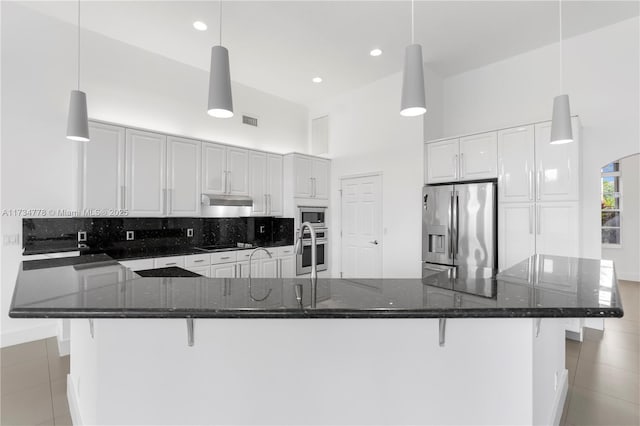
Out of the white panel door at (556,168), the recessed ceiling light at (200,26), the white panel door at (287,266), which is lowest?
the white panel door at (287,266)

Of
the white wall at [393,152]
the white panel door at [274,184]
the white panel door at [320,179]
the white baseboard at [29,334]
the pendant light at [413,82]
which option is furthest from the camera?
the white panel door at [320,179]

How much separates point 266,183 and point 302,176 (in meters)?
0.62

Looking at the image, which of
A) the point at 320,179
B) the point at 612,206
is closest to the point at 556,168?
the point at 320,179

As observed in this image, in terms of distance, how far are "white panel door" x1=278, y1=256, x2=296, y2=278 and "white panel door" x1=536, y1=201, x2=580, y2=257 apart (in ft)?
10.9

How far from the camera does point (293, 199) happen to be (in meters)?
5.30

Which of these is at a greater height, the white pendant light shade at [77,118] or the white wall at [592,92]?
the white wall at [592,92]

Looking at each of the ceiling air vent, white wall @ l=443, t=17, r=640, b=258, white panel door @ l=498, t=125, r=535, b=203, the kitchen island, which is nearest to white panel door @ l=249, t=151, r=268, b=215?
the ceiling air vent

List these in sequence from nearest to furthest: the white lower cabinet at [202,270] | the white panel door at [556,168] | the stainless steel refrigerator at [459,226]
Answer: the white panel door at [556,168] < the stainless steel refrigerator at [459,226] < the white lower cabinet at [202,270]

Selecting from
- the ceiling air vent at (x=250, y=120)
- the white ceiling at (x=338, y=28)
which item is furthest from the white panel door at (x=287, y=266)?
the white ceiling at (x=338, y=28)

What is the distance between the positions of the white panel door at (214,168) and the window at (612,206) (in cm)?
755

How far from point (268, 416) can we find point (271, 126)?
16.5 feet

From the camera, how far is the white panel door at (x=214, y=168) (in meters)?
4.52

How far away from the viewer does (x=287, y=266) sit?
519cm

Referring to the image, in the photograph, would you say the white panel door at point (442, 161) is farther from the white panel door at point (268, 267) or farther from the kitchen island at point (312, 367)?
the kitchen island at point (312, 367)
